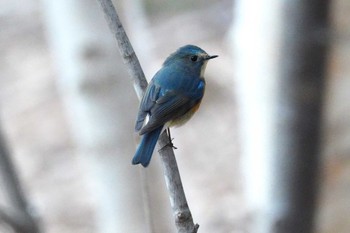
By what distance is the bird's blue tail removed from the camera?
36.7 inches

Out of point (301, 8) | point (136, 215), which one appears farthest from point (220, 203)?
point (301, 8)

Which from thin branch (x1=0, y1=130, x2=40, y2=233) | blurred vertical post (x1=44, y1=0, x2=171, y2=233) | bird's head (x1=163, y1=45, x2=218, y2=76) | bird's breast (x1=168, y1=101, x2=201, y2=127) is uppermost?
blurred vertical post (x1=44, y1=0, x2=171, y2=233)

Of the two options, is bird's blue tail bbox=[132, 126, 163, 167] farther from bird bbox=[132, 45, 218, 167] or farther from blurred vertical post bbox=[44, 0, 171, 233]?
blurred vertical post bbox=[44, 0, 171, 233]

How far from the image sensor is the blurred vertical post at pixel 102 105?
2.13 metres

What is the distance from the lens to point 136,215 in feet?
7.30

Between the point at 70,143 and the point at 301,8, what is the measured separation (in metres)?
4.41

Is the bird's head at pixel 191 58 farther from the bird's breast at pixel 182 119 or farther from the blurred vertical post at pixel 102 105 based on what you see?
the blurred vertical post at pixel 102 105

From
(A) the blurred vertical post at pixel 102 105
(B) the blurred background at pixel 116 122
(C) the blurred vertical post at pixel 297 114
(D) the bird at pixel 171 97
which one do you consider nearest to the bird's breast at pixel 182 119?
(D) the bird at pixel 171 97

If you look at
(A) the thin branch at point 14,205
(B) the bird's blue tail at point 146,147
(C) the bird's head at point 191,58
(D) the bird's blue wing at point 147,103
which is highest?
(C) the bird's head at point 191,58

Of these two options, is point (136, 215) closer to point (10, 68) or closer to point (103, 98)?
point (103, 98)

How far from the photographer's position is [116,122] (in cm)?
219

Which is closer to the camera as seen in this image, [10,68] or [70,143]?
[70,143]

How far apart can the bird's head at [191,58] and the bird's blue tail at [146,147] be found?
21 cm

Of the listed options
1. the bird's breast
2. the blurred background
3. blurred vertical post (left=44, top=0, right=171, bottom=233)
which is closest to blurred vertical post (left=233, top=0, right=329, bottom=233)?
the blurred background
